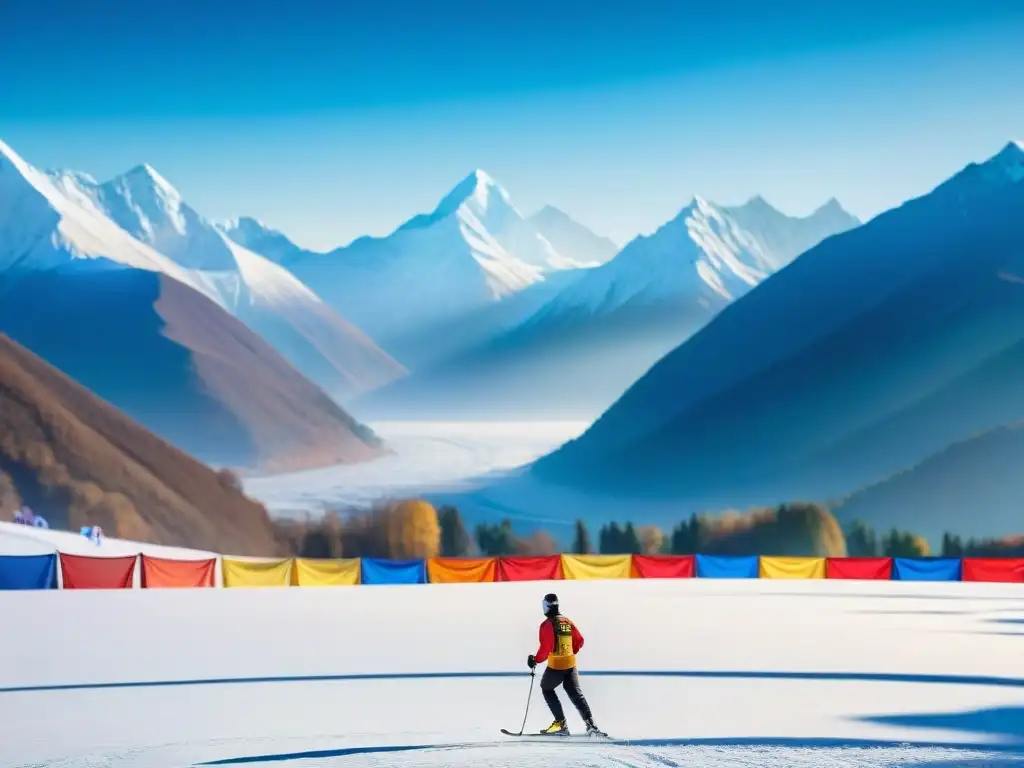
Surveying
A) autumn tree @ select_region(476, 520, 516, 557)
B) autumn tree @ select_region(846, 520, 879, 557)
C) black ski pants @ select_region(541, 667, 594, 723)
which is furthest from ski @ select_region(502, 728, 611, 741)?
autumn tree @ select_region(476, 520, 516, 557)

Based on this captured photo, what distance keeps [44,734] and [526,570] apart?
42.7 meters

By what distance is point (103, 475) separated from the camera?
14488 cm

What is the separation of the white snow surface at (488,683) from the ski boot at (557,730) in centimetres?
36

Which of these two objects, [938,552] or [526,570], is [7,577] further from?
[938,552]

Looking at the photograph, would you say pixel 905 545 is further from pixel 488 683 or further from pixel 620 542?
pixel 488 683

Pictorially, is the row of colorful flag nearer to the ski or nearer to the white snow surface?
the white snow surface

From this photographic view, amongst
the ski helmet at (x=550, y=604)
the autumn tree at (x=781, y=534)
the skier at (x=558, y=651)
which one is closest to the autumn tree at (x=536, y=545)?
the autumn tree at (x=781, y=534)

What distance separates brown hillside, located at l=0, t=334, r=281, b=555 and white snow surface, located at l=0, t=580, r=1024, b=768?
294 ft

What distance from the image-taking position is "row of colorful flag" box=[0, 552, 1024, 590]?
182 ft

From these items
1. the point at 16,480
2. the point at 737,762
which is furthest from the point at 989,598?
the point at 16,480

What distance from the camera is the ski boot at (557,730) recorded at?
65.3 feet

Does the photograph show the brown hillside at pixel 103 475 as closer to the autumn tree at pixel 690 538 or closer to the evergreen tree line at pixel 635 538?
the evergreen tree line at pixel 635 538

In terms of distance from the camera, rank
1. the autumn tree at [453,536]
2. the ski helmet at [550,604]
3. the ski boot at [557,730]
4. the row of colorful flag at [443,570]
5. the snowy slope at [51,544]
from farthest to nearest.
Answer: the autumn tree at [453,536], the snowy slope at [51,544], the row of colorful flag at [443,570], the ski boot at [557,730], the ski helmet at [550,604]

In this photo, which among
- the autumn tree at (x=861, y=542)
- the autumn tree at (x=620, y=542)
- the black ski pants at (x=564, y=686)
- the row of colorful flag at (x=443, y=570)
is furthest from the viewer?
the autumn tree at (x=861, y=542)
